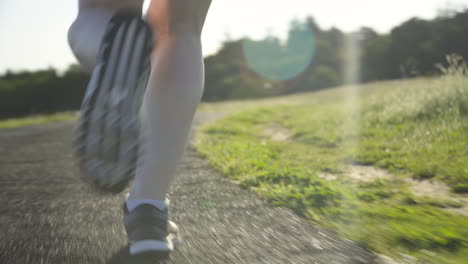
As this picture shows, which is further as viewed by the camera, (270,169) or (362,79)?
(362,79)

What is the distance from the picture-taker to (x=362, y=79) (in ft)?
90.5

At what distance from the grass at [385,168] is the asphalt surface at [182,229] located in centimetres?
12

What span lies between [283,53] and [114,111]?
40.4 m

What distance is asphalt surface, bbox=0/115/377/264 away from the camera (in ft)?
3.55

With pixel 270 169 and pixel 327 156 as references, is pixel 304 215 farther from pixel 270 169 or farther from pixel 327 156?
pixel 327 156

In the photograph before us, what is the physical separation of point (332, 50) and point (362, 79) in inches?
368

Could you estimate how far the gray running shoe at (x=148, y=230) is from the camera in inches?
40.8

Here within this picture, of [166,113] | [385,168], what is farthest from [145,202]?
[385,168]

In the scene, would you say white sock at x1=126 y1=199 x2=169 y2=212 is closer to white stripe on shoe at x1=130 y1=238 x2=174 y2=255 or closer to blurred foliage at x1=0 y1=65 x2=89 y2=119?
white stripe on shoe at x1=130 y1=238 x2=174 y2=255

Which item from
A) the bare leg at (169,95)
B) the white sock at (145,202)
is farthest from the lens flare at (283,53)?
Answer: the white sock at (145,202)

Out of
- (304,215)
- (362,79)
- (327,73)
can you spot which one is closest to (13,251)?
(304,215)

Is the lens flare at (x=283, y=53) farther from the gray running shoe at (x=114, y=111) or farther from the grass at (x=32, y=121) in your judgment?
the gray running shoe at (x=114, y=111)

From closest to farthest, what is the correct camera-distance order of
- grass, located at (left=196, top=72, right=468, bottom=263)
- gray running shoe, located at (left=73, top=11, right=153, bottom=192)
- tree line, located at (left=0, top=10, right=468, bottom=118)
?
1. gray running shoe, located at (left=73, top=11, right=153, bottom=192)
2. grass, located at (left=196, top=72, right=468, bottom=263)
3. tree line, located at (left=0, top=10, right=468, bottom=118)

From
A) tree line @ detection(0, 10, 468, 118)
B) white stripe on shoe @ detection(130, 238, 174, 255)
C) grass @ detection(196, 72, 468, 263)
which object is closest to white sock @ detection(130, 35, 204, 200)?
white stripe on shoe @ detection(130, 238, 174, 255)
